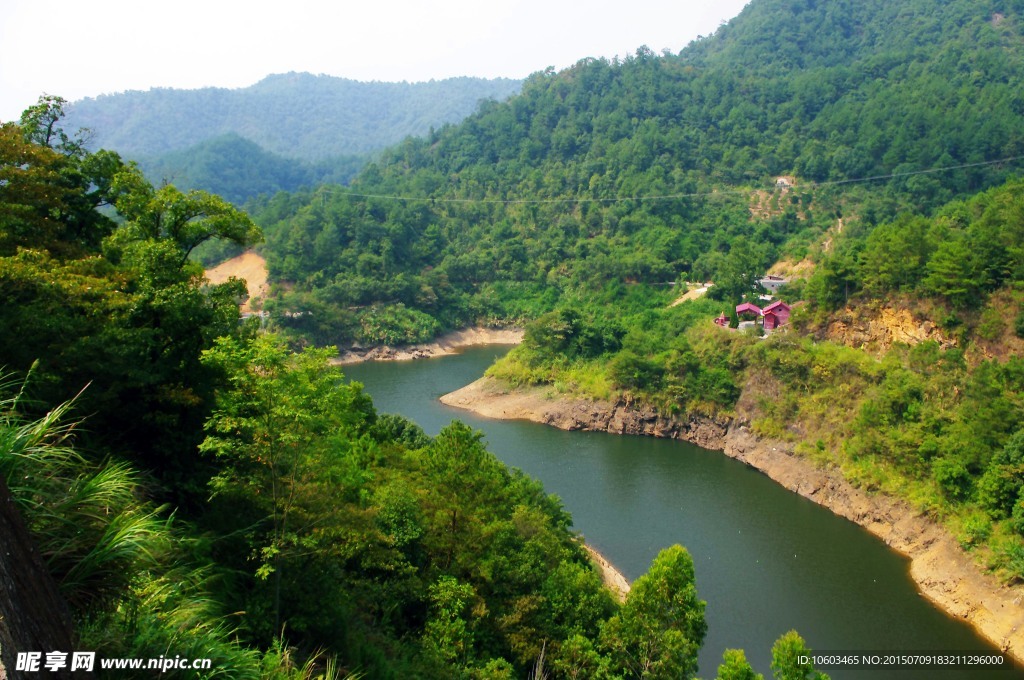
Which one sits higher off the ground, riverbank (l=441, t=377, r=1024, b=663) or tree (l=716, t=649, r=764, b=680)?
tree (l=716, t=649, r=764, b=680)

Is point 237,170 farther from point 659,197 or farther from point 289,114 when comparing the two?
point 289,114

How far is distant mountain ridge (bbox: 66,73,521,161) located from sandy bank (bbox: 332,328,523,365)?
8738 centimetres

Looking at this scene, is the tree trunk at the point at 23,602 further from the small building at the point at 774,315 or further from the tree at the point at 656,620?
the small building at the point at 774,315

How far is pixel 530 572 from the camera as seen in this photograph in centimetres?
1118

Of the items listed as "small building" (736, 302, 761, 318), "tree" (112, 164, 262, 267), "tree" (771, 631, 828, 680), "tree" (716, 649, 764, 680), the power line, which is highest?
the power line

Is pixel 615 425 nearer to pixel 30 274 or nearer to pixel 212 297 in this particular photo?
pixel 212 297

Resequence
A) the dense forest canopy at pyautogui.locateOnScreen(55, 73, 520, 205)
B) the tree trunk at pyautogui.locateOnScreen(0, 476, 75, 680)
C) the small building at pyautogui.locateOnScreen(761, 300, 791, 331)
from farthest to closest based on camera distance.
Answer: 1. the dense forest canopy at pyautogui.locateOnScreen(55, 73, 520, 205)
2. the small building at pyautogui.locateOnScreen(761, 300, 791, 331)
3. the tree trunk at pyautogui.locateOnScreen(0, 476, 75, 680)

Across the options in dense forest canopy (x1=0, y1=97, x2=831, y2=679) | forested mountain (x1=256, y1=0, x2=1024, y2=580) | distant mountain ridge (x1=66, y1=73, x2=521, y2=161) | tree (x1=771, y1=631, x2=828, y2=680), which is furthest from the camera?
distant mountain ridge (x1=66, y1=73, x2=521, y2=161)

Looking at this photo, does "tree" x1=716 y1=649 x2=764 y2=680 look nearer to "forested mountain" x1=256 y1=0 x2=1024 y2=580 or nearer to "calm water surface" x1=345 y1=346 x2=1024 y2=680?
"calm water surface" x1=345 y1=346 x2=1024 y2=680

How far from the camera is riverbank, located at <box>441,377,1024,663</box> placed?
50.9ft

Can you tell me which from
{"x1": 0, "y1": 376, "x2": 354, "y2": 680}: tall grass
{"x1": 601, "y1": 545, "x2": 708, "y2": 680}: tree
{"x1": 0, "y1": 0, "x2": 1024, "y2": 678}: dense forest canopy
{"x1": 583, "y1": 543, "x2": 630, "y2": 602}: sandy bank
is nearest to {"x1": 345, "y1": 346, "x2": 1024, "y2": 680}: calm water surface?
{"x1": 583, "y1": 543, "x2": 630, "y2": 602}: sandy bank

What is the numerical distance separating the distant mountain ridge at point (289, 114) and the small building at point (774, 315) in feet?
360

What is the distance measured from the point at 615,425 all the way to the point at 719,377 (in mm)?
4354

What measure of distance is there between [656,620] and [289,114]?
552 ft
